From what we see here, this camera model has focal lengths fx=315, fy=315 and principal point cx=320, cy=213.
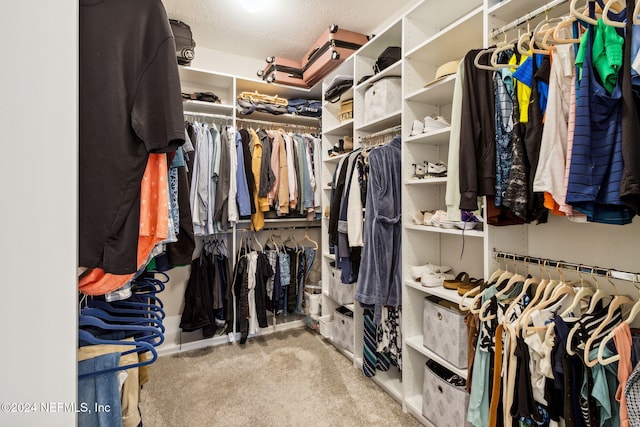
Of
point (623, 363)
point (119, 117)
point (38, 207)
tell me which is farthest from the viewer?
point (623, 363)

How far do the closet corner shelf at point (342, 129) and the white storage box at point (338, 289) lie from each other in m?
1.21

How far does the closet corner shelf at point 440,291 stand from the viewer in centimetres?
160

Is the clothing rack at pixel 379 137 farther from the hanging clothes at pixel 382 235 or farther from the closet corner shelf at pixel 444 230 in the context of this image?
the closet corner shelf at pixel 444 230

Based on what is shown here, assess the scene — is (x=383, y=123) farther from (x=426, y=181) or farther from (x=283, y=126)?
(x=283, y=126)

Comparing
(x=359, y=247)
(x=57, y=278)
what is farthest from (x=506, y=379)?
(x=57, y=278)

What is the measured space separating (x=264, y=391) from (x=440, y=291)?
1.33 m

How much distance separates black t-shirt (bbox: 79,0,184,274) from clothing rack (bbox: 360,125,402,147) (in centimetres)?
160

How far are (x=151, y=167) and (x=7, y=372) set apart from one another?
568 mm

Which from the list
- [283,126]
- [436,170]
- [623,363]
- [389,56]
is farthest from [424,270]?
[283,126]

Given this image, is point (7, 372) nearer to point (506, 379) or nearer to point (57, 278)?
point (57, 278)

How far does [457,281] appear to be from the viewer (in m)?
1.78

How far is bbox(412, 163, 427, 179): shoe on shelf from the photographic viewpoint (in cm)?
189

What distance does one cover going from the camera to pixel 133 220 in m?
0.82

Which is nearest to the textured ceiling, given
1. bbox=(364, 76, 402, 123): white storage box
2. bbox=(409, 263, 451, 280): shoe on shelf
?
bbox=(364, 76, 402, 123): white storage box
